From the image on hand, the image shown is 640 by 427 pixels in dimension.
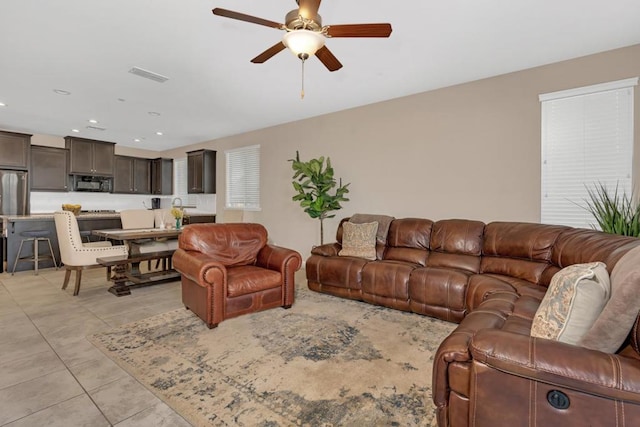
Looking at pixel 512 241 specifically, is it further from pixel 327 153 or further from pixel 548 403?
pixel 327 153

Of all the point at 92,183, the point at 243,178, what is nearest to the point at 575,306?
the point at 243,178

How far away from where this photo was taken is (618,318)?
1.13 meters

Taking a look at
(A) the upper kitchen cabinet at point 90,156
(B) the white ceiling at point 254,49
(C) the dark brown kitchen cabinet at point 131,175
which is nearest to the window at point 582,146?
(B) the white ceiling at point 254,49

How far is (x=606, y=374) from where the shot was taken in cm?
104

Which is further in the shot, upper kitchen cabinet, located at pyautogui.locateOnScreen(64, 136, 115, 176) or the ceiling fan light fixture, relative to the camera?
upper kitchen cabinet, located at pyautogui.locateOnScreen(64, 136, 115, 176)

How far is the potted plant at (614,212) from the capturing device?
2.54m

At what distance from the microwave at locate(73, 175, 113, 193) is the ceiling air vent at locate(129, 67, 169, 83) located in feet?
15.1

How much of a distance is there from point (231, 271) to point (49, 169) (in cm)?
578

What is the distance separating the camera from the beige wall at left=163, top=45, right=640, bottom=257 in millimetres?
3387

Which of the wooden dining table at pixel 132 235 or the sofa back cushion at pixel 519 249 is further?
the wooden dining table at pixel 132 235

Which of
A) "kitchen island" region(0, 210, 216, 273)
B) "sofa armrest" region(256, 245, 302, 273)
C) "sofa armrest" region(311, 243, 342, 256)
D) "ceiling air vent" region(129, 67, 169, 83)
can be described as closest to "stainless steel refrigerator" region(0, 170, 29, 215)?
"kitchen island" region(0, 210, 216, 273)

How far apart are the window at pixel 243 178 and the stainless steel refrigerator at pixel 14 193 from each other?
375cm

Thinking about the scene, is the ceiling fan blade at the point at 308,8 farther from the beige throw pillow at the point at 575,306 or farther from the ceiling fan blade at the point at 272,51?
the beige throw pillow at the point at 575,306

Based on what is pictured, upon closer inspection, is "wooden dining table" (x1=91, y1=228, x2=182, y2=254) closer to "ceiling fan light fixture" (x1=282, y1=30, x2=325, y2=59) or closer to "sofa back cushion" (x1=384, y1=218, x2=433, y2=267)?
"sofa back cushion" (x1=384, y1=218, x2=433, y2=267)
